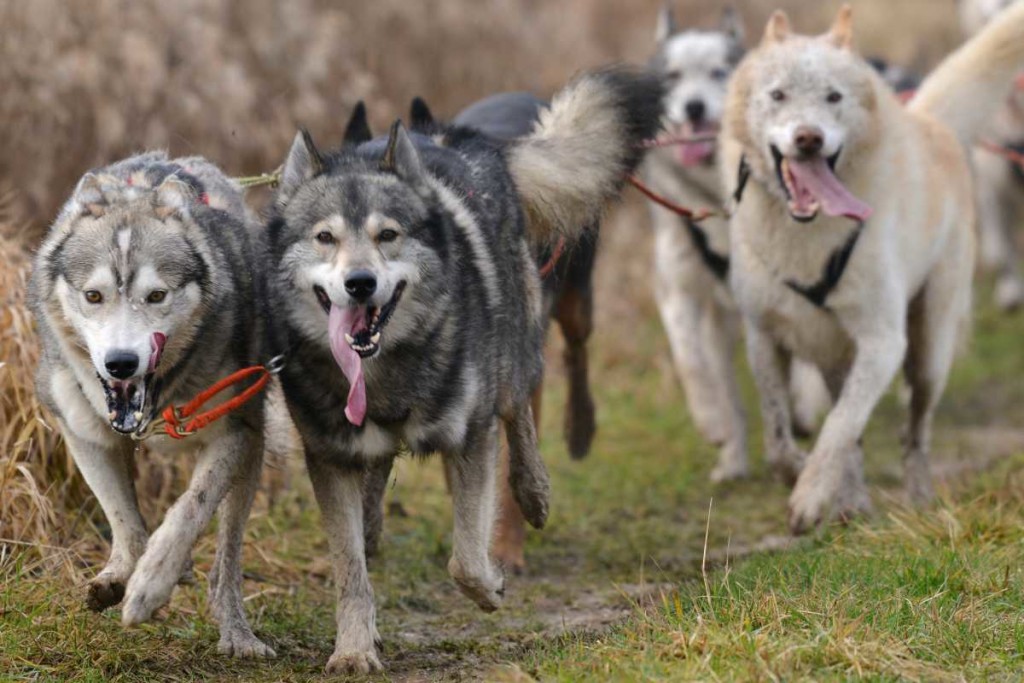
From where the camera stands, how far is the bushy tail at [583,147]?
5035mm

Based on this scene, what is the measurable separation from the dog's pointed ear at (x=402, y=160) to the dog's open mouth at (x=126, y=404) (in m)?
0.94

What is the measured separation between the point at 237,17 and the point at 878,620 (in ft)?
20.5

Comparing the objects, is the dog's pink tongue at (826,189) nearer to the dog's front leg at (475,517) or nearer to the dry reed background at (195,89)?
the dog's front leg at (475,517)

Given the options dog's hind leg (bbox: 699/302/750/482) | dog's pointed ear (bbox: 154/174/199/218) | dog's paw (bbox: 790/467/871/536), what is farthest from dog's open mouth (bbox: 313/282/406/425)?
dog's hind leg (bbox: 699/302/750/482)

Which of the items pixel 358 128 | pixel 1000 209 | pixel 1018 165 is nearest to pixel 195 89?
pixel 358 128

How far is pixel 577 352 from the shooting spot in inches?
254

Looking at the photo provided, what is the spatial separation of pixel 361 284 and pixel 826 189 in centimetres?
260

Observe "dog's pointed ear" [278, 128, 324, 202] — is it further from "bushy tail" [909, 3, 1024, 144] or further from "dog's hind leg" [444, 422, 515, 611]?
"bushy tail" [909, 3, 1024, 144]

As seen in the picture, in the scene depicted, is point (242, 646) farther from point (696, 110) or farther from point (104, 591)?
point (696, 110)

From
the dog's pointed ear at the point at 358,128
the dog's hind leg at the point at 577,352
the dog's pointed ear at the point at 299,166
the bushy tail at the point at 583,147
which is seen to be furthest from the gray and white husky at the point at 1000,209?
the dog's pointed ear at the point at 299,166

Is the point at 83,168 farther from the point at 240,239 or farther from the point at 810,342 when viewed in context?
the point at 810,342

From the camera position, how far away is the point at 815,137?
5.63m

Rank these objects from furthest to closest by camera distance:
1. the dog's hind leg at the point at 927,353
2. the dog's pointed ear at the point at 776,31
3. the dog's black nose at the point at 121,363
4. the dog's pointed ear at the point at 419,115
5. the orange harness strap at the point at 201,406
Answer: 1. the dog's hind leg at the point at 927,353
2. the dog's pointed ear at the point at 776,31
3. the dog's pointed ear at the point at 419,115
4. the orange harness strap at the point at 201,406
5. the dog's black nose at the point at 121,363

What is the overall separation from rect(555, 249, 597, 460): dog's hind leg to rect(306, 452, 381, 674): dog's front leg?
2.13 m
